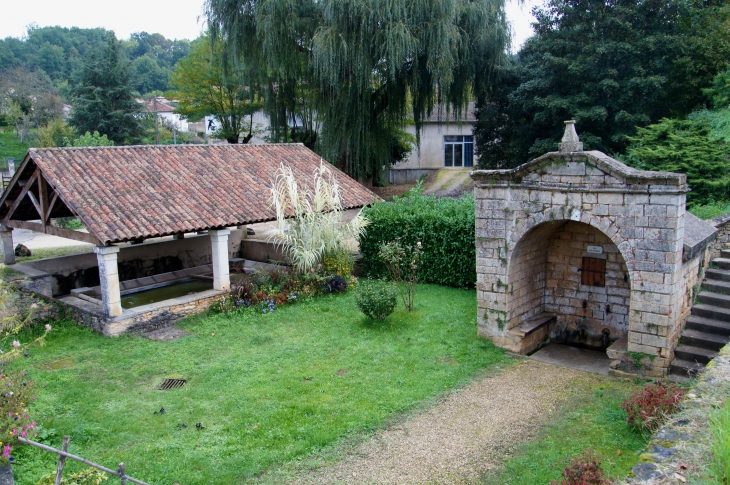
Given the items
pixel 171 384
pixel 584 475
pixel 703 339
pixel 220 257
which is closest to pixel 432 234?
pixel 220 257

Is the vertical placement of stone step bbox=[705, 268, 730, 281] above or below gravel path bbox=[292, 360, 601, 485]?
above

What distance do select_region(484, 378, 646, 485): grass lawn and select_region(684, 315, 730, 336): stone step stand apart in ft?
5.91

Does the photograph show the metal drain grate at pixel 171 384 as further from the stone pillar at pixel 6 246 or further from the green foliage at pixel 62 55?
the green foliage at pixel 62 55

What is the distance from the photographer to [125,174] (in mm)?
13102

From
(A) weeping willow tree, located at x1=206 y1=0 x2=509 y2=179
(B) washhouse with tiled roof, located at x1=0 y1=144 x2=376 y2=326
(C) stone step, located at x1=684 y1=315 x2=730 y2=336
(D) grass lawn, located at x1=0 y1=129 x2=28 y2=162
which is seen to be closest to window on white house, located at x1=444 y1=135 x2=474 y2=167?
(A) weeping willow tree, located at x1=206 y1=0 x2=509 y2=179

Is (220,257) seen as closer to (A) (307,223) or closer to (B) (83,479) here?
(A) (307,223)

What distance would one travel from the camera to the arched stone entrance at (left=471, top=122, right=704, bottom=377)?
340 inches

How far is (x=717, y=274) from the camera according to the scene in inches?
406

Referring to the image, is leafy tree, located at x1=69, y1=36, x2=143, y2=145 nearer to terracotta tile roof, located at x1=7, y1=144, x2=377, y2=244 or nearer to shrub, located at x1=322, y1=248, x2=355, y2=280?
terracotta tile roof, located at x1=7, y1=144, x2=377, y2=244

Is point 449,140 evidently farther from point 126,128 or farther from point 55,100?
point 55,100

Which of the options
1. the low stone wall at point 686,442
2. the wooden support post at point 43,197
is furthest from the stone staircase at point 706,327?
the wooden support post at point 43,197

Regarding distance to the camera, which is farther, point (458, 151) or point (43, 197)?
point (458, 151)

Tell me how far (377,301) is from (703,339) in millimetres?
5601

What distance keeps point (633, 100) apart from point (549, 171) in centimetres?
1289
